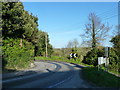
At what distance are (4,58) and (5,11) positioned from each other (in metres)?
6.09

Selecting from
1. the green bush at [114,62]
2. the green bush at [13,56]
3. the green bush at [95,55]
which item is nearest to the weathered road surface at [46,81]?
the green bush at [13,56]

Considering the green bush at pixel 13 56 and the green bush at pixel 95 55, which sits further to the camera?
the green bush at pixel 95 55

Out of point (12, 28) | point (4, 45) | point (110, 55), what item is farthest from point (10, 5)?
point (110, 55)

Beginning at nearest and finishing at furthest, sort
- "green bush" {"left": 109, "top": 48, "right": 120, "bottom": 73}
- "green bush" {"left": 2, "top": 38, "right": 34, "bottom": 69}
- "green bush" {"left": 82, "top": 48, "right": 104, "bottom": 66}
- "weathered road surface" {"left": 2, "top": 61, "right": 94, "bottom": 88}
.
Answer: "weathered road surface" {"left": 2, "top": 61, "right": 94, "bottom": 88}
"green bush" {"left": 2, "top": 38, "right": 34, "bottom": 69}
"green bush" {"left": 109, "top": 48, "right": 120, "bottom": 73}
"green bush" {"left": 82, "top": 48, "right": 104, "bottom": 66}

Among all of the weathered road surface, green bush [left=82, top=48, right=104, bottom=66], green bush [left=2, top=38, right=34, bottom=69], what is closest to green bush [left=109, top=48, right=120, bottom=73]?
green bush [left=82, top=48, right=104, bottom=66]

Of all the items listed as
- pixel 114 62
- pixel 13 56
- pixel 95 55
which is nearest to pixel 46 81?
pixel 13 56

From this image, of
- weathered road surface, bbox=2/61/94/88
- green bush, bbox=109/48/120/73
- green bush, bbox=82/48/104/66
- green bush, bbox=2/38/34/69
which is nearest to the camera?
weathered road surface, bbox=2/61/94/88

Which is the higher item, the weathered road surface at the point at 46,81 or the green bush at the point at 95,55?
the green bush at the point at 95,55

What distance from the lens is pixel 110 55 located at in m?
31.7

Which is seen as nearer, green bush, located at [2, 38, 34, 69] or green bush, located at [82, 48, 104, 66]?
green bush, located at [2, 38, 34, 69]

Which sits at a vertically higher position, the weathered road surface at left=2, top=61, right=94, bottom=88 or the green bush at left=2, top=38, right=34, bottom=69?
the green bush at left=2, top=38, right=34, bottom=69

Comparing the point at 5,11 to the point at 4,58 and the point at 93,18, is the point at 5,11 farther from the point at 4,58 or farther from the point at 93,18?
the point at 93,18

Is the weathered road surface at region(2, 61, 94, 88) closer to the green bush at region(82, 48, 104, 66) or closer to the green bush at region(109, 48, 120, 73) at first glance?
the green bush at region(109, 48, 120, 73)

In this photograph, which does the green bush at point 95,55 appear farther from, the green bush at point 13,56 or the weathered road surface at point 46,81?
the weathered road surface at point 46,81
